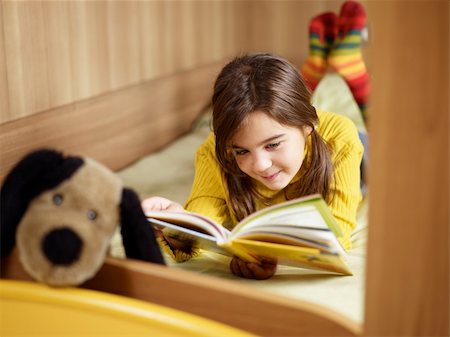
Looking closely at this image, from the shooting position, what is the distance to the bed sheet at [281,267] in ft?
3.76

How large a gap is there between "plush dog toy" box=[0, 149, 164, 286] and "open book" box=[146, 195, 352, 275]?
115mm

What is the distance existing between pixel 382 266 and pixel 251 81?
1.98 ft

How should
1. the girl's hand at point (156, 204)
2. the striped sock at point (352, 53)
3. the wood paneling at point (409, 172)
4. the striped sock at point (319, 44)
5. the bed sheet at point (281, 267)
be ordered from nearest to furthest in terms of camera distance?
the wood paneling at point (409, 172), the bed sheet at point (281, 267), the girl's hand at point (156, 204), the striped sock at point (352, 53), the striped sock at point (319, 44)

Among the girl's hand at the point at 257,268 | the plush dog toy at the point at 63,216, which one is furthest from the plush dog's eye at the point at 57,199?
the girl's hand at the point at 257,268

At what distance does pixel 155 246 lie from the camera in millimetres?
1037

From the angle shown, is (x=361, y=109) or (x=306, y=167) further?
(x=361, y=109)

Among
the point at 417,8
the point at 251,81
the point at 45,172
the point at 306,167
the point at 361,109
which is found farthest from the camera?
the point at 361,109

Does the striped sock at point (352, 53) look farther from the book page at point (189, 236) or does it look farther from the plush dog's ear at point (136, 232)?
the plush dog's ear at point (136, 232)

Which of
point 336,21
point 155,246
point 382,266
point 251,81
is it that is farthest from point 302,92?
point 336,21

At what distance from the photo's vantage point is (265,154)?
4.38ft

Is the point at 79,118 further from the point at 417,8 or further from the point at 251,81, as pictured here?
the point at 417,8

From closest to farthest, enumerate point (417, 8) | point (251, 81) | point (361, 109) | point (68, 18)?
point (417, 8) < point (251, 81) < point (68, 18) < point (361, 109)

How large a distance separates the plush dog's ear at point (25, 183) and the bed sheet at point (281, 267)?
0.35 meters

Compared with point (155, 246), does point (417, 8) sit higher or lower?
higher
